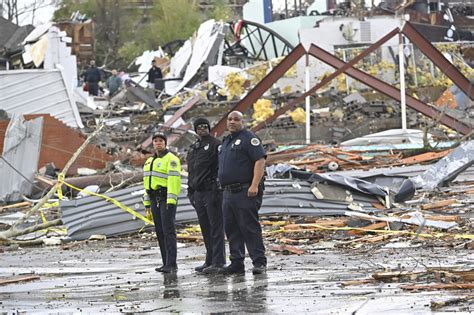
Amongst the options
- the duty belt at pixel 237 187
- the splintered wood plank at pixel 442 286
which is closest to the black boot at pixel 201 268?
the duty belt at pixel 237 187

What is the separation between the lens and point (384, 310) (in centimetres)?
942

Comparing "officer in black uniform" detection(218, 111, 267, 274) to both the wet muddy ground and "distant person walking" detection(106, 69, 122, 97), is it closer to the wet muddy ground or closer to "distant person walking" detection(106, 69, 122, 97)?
the wet muddy ground

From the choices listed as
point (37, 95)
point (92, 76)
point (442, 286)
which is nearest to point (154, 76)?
point (92, 76)

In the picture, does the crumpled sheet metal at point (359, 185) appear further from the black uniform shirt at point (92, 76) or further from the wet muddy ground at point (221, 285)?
the black uniform shirt at point (92, 76)

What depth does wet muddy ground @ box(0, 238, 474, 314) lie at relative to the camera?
10148 millimetres

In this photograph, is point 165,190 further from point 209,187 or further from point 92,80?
point 92,80

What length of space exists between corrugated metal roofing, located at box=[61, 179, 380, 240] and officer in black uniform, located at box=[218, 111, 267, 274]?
5442mm

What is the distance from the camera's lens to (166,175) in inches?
544

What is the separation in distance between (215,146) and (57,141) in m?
15.0

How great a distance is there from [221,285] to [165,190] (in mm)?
1960

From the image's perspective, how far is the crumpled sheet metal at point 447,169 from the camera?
21.0 m

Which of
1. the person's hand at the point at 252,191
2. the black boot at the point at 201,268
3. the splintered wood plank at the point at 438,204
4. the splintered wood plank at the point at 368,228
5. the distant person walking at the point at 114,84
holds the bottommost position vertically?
the distant person walking at the point at 114,84

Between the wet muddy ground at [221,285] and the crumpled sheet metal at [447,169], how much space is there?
18.5ft

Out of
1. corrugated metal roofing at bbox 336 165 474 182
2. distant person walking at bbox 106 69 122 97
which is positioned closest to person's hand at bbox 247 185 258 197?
corrugated metal roofing at bbox 336 165 474 182
